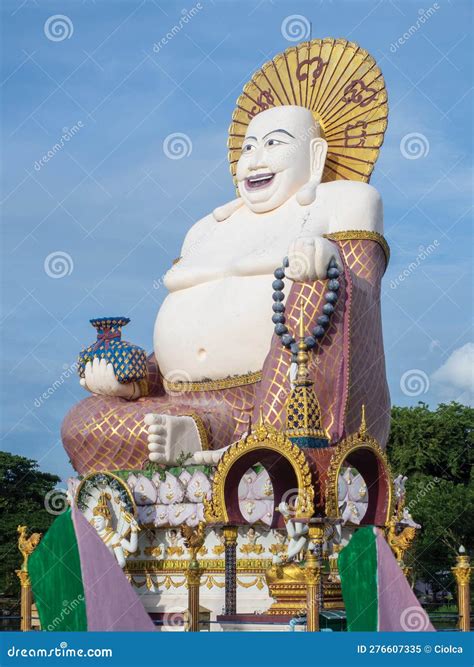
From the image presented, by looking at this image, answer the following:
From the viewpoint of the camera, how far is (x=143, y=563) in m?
18.2

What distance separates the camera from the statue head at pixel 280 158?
2011 centimetres

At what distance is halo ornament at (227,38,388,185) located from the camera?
67.1 feet

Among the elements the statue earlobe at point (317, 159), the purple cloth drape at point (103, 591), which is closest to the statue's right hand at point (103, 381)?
the statue earlobe at point (317, 159)

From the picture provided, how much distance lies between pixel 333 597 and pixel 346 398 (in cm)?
318

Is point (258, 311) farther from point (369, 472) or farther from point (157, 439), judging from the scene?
point (369, 472)

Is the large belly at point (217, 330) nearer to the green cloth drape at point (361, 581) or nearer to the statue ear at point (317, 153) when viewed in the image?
the statue ear at point (317, 153)

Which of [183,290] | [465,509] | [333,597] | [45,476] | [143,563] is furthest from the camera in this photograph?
[45,476]

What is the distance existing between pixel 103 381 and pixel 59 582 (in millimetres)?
9246

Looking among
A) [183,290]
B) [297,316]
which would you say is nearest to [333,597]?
[297,316]

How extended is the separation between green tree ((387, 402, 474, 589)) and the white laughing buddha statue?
1171cm

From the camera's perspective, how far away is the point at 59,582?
10.5 m

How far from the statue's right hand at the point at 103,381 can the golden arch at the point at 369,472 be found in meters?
5.13

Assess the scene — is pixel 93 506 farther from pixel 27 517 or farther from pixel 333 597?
pixel 27 517

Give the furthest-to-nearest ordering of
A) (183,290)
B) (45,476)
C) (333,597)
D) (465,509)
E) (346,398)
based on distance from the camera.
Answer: (45,476), (465,509), (183,290), (346,398), (333,597)
